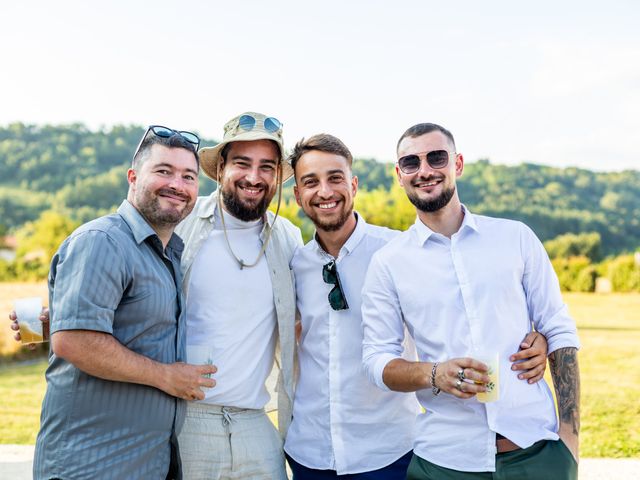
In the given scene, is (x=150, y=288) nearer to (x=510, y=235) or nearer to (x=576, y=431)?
(x=510, y=235)

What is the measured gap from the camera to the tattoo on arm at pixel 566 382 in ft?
9.44

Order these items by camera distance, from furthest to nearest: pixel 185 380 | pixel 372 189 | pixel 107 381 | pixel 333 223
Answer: pixel 372 189, pixel 333 223, pixel 185 380, pixel 107 381

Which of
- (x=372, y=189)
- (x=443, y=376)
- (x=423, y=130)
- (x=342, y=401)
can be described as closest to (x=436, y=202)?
(x=423, y=130)

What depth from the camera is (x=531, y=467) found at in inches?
107

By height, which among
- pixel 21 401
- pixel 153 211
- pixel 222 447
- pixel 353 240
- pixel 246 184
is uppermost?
pixel 246 184

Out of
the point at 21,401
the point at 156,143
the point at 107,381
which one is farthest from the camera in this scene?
the point at 21,401

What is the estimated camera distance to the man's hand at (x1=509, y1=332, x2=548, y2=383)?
2.80 metres

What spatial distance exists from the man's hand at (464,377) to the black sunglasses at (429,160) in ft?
3.22

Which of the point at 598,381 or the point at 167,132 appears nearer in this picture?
the point at 167,132

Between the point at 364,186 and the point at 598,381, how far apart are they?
1639cm

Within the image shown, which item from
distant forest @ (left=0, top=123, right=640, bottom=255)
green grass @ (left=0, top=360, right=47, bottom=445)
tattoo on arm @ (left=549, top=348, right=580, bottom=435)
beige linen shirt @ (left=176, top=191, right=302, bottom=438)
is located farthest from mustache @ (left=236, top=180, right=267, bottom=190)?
distant forest @ (left=0, top=123, right=640, bottom=255)

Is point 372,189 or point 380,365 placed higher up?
point 372,189

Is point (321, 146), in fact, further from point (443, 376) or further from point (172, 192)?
point (443, 376)

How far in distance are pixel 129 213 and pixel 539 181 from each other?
1594 inches
